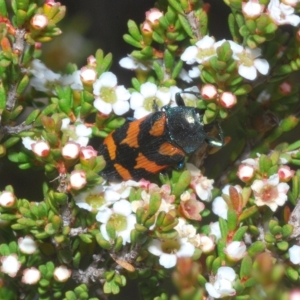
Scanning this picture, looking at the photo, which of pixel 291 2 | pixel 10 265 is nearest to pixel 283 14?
pixel 291 2

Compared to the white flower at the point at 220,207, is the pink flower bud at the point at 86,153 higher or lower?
higher

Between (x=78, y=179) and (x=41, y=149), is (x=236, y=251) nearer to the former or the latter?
(x=78, y=179)

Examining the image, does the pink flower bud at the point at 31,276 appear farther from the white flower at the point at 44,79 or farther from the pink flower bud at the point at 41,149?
the white flower at the point at 44,79

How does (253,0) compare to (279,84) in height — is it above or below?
above

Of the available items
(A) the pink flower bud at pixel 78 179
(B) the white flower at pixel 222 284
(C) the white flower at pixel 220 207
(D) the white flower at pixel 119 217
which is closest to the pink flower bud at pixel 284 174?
(C) the white flower at pixel 220 207

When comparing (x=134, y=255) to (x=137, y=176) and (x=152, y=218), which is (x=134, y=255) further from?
(x=137, y=176)

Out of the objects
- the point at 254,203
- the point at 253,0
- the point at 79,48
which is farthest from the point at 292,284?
the point at 79,48
